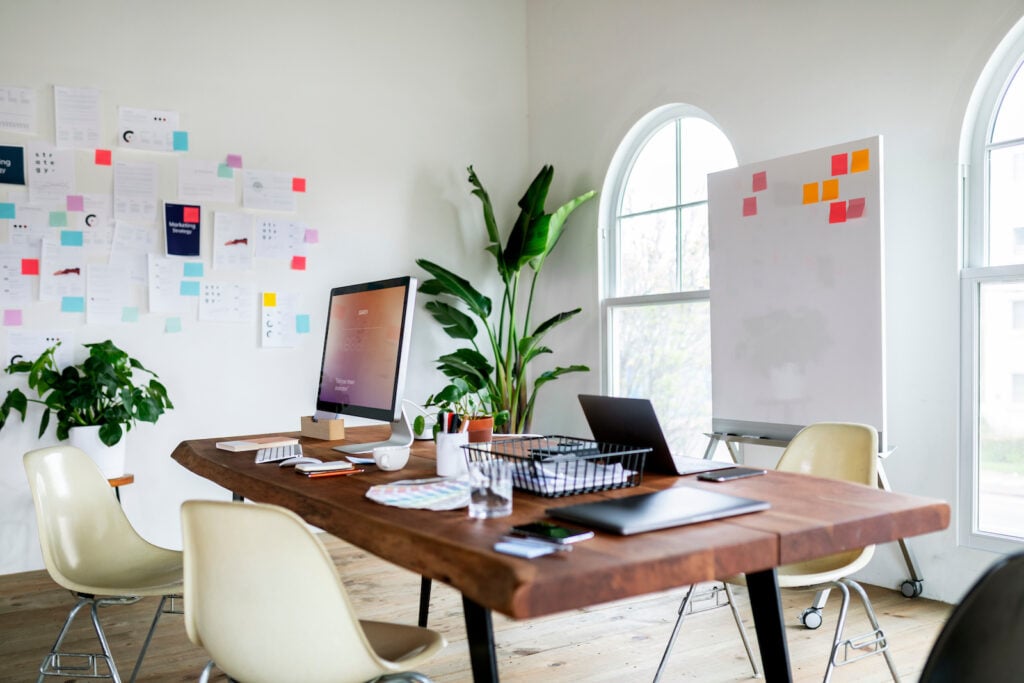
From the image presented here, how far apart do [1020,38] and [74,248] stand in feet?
13.8

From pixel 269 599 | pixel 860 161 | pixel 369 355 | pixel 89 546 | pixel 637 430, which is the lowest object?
pixel 89 546

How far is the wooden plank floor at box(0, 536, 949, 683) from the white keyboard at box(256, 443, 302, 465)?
87 centimetres

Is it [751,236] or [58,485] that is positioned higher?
[751,236]

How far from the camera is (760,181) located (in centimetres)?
363

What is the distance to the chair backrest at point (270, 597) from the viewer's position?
1.33 metres

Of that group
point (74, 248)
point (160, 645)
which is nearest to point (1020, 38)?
point (160, 645)

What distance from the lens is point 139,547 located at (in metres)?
2.41

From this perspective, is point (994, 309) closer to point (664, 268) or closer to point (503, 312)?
point (664, 268)

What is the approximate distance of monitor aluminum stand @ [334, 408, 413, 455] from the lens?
2287mm

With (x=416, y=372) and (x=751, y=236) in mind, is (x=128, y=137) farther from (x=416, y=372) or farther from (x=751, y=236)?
(x=751, y=236)

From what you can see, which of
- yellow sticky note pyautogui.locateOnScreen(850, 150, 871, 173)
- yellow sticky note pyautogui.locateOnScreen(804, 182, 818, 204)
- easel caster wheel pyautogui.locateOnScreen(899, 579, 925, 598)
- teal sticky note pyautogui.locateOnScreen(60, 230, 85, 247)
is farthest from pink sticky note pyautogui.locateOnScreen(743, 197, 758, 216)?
teal sticky note pyautogui.locateOnScreen(60, 230, 85, 247)

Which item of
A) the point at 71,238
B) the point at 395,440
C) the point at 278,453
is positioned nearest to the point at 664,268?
the point at 395,440

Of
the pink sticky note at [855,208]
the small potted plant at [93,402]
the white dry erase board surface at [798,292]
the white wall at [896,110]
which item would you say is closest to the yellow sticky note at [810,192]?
the white dry erase board surface at [798,292]

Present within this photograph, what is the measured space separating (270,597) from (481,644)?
0.36 m
